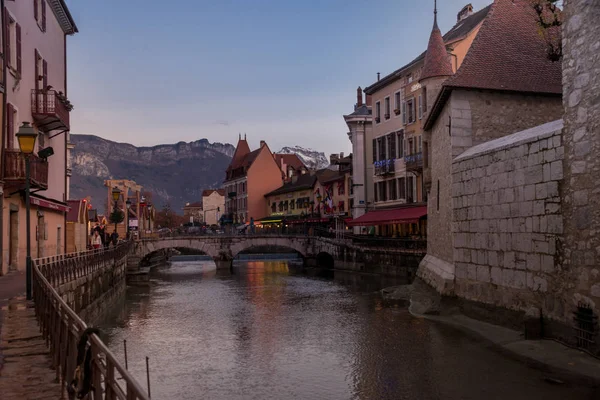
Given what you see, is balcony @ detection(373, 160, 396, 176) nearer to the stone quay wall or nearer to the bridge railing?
the stone quay wall

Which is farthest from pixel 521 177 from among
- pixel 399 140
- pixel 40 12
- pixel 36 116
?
pixel 399 140

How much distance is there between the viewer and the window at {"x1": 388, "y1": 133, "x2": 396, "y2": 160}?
44938 millimetres

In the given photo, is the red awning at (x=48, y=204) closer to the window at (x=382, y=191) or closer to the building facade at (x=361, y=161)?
the window at (x=382, y=191)

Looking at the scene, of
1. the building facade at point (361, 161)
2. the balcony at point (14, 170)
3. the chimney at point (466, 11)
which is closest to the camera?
the balcony at point (14, 170)

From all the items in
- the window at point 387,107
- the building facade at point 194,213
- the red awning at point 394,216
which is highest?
the window at point 387,107

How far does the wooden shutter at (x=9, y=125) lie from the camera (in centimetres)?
2117

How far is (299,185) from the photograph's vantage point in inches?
2985

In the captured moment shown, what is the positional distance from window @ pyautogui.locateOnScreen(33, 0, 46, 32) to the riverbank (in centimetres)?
1895

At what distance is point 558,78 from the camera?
70.8 ft

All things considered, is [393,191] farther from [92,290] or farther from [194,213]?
[194,213]

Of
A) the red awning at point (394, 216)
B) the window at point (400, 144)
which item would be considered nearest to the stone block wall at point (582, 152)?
the red awning at point (394, 216)

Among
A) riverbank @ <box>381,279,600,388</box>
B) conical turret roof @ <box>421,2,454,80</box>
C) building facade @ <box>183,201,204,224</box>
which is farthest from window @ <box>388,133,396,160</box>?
building facade @ <box>183,201,204,224</box>

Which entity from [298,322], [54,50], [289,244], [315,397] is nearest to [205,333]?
[298,322]

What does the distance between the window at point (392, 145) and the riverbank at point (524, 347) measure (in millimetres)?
22903
